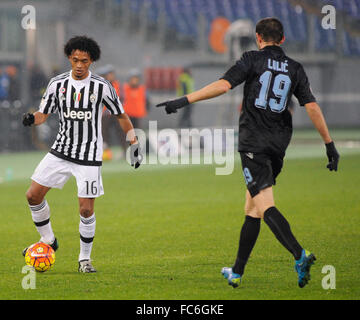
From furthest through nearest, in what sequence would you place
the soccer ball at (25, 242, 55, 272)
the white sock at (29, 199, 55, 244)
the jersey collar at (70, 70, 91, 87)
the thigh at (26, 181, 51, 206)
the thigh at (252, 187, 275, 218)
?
the white sock at (29, 199, 55, 244)
the thigh at (26, 181, 51, 206)
the jersey collar at (70, 70, 91, 87)
the soccer ball at (25, 242, 55, 272)
the thigh at (252, 187, 275, 218)

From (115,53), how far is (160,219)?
19526 millimetres

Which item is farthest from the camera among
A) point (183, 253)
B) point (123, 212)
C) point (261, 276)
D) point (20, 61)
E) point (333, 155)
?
point (20, 61)

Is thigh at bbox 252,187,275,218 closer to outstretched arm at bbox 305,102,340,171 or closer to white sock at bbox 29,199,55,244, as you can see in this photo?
outstretched arm at bbox 305,102,340,171

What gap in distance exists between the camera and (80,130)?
746cm

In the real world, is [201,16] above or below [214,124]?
above

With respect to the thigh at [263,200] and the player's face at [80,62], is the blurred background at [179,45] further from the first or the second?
the thigh at [263,200]

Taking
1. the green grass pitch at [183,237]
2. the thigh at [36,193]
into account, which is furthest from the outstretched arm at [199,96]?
the thigh at [36,193]

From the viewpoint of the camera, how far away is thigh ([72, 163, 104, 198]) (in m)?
7.37

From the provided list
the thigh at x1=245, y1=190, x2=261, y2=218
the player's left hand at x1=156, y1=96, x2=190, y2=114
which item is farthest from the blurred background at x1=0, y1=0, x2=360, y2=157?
→ the player's left hand at x1=156, y1=96, x2=190, y2=114

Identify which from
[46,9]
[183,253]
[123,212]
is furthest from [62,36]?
[183,253]
